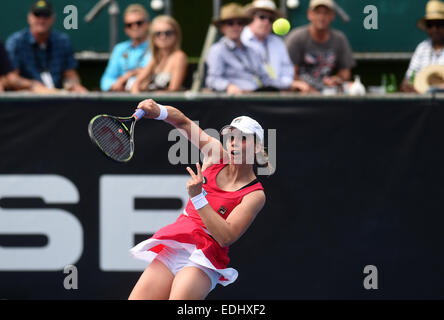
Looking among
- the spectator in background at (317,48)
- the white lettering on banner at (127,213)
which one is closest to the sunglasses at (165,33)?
the spectator in background at (317,48)

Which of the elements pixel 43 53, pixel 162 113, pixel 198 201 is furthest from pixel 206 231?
pixel 43 53

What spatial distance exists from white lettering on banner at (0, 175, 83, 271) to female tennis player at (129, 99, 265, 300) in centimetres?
230

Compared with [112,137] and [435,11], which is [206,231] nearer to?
[112,137]

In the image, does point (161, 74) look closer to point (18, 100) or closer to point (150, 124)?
point (150, 124)

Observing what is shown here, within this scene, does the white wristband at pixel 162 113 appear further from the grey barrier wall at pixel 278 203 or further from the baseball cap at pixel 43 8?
the baseball cap at pixel 43 8

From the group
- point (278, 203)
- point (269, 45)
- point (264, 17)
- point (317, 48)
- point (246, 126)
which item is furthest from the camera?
point (317, 48)

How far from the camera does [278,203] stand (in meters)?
7.19

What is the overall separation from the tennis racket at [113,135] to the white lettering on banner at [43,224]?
8.26 ft

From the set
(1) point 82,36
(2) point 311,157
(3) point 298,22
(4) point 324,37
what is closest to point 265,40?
(4) point 324,37

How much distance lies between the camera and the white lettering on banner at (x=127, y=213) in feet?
23.6

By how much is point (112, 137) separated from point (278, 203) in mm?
2770

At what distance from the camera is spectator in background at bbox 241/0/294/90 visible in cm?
750

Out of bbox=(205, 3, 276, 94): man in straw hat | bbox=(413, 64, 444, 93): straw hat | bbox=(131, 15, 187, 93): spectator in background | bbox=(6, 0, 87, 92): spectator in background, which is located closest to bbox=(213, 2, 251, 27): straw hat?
bbox=(205, 3, 276, 94): man in straw hat

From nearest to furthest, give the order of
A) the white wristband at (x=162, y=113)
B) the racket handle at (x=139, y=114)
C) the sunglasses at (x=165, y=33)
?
the racket handle at (x=139, y=114), the white wristband at (x=162, y=113), the sunglasses at (x=165, y=33)
